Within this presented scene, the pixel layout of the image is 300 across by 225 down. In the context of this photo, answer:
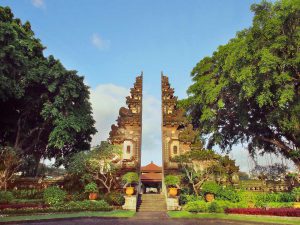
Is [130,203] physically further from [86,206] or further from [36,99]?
[36,99]

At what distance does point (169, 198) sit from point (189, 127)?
10086 mm

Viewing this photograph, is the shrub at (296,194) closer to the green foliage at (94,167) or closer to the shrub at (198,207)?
the shrub at (198,207)

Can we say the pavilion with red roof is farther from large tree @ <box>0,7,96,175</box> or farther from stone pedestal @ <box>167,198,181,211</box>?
stone pedestal @ <box>167,198,181,211</box>

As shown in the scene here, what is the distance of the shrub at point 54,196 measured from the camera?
1725 centimetres

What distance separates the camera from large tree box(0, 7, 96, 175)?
2106 cm

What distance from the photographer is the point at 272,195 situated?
58.9ft

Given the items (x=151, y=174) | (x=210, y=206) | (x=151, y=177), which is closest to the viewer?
(x=210, y=206)

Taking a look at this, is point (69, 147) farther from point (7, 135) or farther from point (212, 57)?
point (212, 57)

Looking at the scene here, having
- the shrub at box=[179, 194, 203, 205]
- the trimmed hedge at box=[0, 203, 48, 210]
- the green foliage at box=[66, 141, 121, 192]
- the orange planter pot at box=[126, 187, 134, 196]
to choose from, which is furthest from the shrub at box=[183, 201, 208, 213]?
the trimmed hedge at box=[0, 203, 48, 210]

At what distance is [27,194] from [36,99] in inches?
354

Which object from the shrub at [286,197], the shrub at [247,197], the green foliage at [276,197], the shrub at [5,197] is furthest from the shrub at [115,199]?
the shrub at [286,197]

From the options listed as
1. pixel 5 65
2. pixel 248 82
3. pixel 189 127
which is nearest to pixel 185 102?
pixel 189 127

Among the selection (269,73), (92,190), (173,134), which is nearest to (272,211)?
(269,73)

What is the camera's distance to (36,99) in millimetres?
24500
